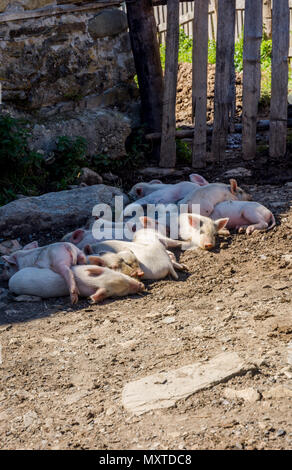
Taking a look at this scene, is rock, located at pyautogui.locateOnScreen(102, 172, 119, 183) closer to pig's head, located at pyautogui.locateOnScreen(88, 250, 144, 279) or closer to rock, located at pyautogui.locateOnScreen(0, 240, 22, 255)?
rock, located at pyautogui.locateOnScreen(0, 240, 22, 255)

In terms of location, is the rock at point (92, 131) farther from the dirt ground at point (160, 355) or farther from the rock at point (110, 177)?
the dirt ground at point (160, 355)

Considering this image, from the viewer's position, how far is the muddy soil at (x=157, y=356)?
2.70m

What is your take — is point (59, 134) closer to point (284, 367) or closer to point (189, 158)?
point (189, 158)

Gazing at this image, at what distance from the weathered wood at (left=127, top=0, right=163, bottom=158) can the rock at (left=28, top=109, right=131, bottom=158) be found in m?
0.32

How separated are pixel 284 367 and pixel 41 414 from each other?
1152mm

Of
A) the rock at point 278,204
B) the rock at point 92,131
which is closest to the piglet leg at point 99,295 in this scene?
the rock at point 278,204

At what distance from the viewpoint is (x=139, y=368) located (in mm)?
3307

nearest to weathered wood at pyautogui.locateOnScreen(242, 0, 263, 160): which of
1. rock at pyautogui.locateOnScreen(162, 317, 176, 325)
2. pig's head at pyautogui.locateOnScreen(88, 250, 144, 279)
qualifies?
pig's head at pyautogui.locateOnScreen(88, 250, 144, 279)

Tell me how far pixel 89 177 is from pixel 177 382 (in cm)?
431

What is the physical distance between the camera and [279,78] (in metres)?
7.29

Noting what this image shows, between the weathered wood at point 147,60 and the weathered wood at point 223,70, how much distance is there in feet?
2.48

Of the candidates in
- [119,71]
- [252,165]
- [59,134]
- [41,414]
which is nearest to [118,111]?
[119,71]

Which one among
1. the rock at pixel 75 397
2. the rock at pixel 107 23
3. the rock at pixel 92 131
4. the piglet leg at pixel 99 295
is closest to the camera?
the rock at pixel 75 397

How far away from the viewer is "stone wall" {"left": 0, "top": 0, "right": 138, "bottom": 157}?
7.04 meters
